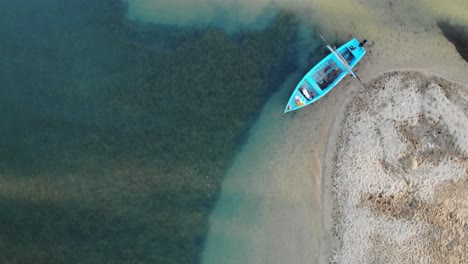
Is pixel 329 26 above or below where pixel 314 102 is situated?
above

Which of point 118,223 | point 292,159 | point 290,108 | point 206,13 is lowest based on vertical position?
point 118,223

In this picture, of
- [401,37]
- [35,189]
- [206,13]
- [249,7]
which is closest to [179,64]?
[206,13]

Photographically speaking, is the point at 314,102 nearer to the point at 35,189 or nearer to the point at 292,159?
the point at 292,159

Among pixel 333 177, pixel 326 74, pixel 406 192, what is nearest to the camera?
pixel 406 192

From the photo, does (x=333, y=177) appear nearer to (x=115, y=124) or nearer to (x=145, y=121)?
(x=145, y=121)

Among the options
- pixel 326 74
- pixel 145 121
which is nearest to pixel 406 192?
pixel 326 74

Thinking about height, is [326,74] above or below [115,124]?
above

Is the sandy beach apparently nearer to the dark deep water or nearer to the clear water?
the clear water
